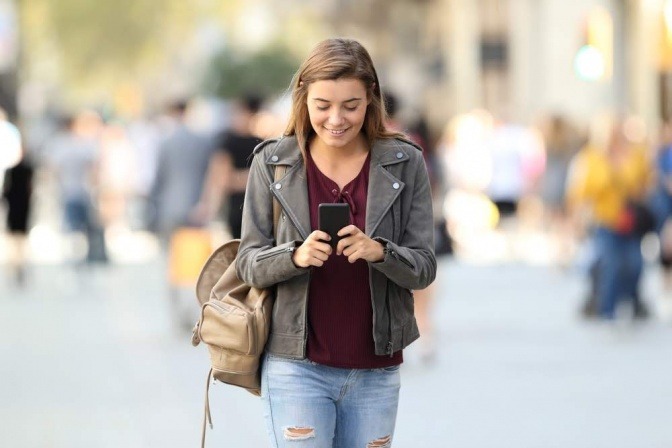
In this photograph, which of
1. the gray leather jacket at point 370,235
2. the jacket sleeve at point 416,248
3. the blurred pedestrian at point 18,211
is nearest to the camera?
the jacket sleeve at point 416,248

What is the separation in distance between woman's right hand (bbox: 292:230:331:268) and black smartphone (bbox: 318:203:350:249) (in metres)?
0.02

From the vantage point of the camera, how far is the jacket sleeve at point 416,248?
4801 mm

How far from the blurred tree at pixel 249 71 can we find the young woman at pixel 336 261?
156 feet

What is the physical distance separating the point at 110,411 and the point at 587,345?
4.45 metres

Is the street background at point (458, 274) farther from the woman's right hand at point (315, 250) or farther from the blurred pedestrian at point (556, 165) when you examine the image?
the woman's right hand at point (315, 250)

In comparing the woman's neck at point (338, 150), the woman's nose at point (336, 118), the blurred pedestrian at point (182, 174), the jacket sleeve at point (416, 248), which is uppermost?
the woman's nose at point (336, 118)

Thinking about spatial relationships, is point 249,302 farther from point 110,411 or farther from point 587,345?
point 587,345

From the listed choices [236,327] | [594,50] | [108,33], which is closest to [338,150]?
[236,327]

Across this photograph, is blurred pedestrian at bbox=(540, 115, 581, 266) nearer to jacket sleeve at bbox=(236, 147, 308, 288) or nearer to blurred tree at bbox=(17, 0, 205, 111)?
jacket sleeve at bbox=(236, 147, 308, 288)

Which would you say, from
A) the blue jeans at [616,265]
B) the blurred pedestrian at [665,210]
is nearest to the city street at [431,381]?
the blue jeans at [616,265]

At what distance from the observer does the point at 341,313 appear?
16.2 ft

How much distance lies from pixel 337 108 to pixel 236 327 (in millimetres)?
662

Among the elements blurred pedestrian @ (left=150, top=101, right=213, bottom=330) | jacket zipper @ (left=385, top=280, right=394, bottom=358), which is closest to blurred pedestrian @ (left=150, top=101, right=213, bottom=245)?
blurred pedestrian @ (left=150, top=101, right=213, bottom=330)

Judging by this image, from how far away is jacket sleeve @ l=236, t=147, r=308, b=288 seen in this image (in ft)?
16.1
